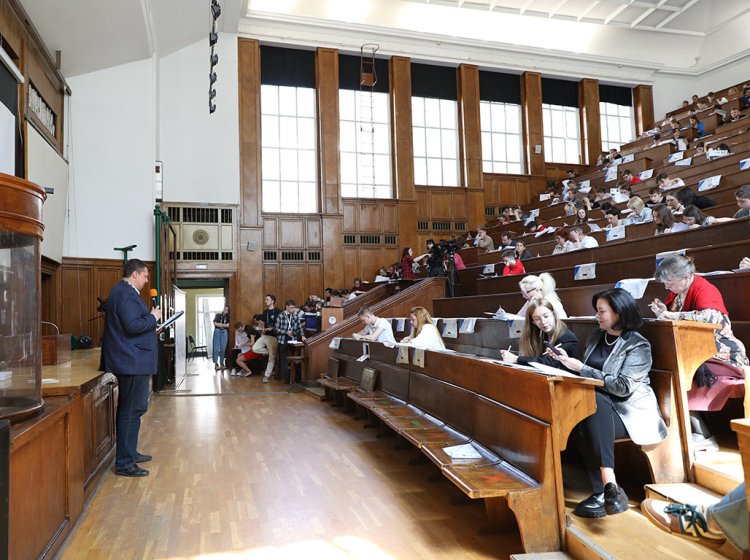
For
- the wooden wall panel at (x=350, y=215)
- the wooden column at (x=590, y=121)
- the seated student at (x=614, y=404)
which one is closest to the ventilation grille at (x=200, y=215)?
the wooden wall panel at (x=350, y=215)

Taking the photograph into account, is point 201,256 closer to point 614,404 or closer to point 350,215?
point 350,215

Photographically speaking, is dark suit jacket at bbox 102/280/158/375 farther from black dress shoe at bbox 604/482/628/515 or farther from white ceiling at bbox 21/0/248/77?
white ceiling at bbox 21/0/248/77

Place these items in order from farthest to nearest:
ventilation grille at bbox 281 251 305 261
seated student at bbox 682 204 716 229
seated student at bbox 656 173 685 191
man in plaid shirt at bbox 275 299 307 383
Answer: ventilation grille at bbox 281 251 305 261, man in plaid shirt at bbox 275 299 307 383, seated student at bbox 656 173 685 191, seated student at bbox 682 204 716 229

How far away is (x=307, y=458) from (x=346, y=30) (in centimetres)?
1061

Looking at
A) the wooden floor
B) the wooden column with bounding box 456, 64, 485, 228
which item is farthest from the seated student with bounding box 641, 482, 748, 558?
the wooden column with bounding box 456, 64, 485, 228

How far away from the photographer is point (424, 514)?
2820 millimetres

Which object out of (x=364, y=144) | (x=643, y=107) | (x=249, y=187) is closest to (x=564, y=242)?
(x=364, y=144)

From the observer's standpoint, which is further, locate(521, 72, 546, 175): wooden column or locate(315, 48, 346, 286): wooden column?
locate(521, 72, 546, 175): wooden column

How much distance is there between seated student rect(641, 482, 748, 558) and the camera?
153cm

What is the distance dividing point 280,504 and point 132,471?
4.02ft

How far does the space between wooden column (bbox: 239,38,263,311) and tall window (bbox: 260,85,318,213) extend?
1.06ft

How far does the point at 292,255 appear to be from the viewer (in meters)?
11.7

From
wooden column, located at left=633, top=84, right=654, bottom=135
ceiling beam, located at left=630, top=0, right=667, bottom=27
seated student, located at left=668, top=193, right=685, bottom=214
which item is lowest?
seated student, located at left=668, top=193, right=685, bottom=214

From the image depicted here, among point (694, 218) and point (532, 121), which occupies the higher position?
point (532, 121)
